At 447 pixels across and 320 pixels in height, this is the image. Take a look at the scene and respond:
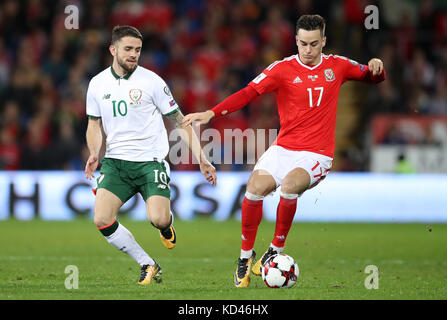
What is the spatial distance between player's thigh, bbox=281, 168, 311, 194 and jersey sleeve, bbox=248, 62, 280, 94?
0.77m

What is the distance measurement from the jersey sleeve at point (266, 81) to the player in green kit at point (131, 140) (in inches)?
27.8

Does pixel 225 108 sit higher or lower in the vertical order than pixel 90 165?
higher

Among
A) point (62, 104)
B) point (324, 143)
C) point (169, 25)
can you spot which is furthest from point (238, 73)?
point (324, 143)

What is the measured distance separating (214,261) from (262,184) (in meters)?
2.23

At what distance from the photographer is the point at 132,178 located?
7.30 m

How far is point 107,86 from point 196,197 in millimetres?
7003

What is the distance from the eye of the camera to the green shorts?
7.25 meters

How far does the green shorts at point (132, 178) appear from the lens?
7.25 meters

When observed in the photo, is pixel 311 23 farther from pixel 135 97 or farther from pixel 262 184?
pixel 135 97

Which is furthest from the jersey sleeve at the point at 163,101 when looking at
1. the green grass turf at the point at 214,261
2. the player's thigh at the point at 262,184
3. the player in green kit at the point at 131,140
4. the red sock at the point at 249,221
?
the green grass turf at the point at 214,261
